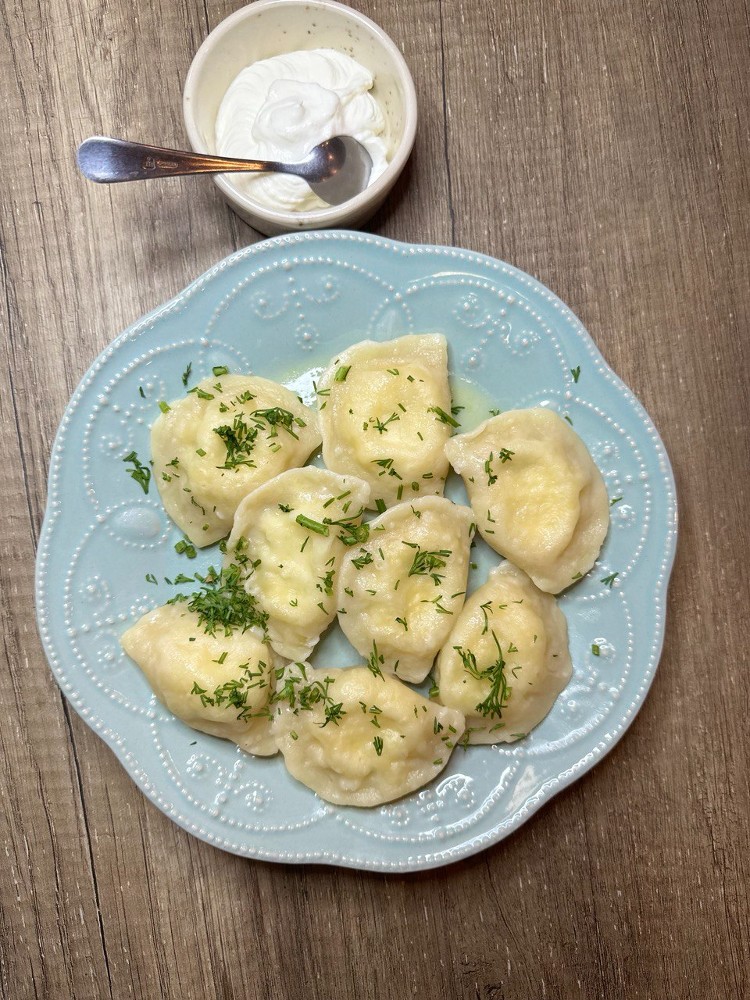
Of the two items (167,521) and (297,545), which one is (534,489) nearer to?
(297,545)

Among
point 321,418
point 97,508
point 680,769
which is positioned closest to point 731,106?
point 321,418

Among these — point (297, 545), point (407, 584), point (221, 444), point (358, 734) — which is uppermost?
point (221, 444)

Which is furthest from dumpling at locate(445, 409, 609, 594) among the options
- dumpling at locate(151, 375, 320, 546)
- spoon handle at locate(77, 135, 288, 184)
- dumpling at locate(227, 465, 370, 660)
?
spoon handle at locate(77, 135, 288, 184)

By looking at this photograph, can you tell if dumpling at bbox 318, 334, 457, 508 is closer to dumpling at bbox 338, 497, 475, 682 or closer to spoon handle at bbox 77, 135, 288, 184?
dumpling at bbox 338, 497, 475, 682

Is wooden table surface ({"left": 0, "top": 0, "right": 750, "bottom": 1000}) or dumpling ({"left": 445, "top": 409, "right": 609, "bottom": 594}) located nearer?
dumpling ({"left": 445, "top": 409, "right": 609, "bottom": 594})

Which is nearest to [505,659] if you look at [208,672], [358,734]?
[358,734]

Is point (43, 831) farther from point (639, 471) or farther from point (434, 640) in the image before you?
point (639, 471)

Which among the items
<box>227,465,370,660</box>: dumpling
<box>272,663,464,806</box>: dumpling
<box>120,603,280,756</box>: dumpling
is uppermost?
<box>227,465,370,660</box>: dumpling
